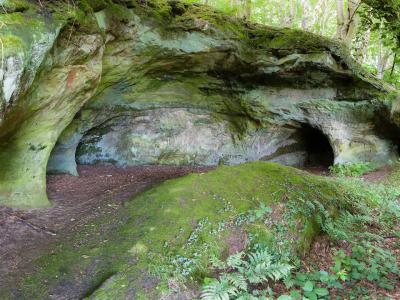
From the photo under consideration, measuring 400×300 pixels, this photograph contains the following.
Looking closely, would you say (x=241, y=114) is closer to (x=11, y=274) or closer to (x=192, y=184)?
(x=192, y=184)

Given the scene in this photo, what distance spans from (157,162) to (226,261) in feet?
23.5

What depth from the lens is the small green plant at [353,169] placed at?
400 inches

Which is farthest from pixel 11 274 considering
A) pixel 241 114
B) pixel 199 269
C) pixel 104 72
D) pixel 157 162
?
pixel 241 114

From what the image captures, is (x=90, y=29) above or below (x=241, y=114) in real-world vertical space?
above

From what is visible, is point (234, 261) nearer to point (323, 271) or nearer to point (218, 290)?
point (218, 290)

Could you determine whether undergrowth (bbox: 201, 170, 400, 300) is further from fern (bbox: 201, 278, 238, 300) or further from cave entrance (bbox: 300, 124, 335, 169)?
cave entrance (bbox: 300, 124, 335, 169)

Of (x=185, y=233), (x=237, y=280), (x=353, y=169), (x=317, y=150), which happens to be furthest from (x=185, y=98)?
(x=237, y=280)

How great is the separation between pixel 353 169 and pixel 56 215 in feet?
28.0

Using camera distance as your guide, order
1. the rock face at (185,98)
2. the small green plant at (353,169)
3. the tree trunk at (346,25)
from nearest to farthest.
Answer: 1. the rock face at (185,98)
2. the small green plant at (353,169)
3. the tree trunk at (346,25)

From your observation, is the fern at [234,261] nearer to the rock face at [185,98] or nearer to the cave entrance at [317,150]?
the rock face at [185,98]

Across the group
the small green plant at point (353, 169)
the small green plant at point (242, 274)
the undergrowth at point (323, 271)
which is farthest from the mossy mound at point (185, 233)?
the small green plant at point (353, 169)

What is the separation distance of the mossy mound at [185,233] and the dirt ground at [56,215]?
266 mm

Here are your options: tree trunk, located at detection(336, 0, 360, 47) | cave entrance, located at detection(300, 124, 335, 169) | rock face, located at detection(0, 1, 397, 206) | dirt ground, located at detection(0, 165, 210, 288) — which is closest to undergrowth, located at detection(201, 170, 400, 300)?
dirt ground, located at detection(0, 165, 210, 288)

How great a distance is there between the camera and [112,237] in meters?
4.32
